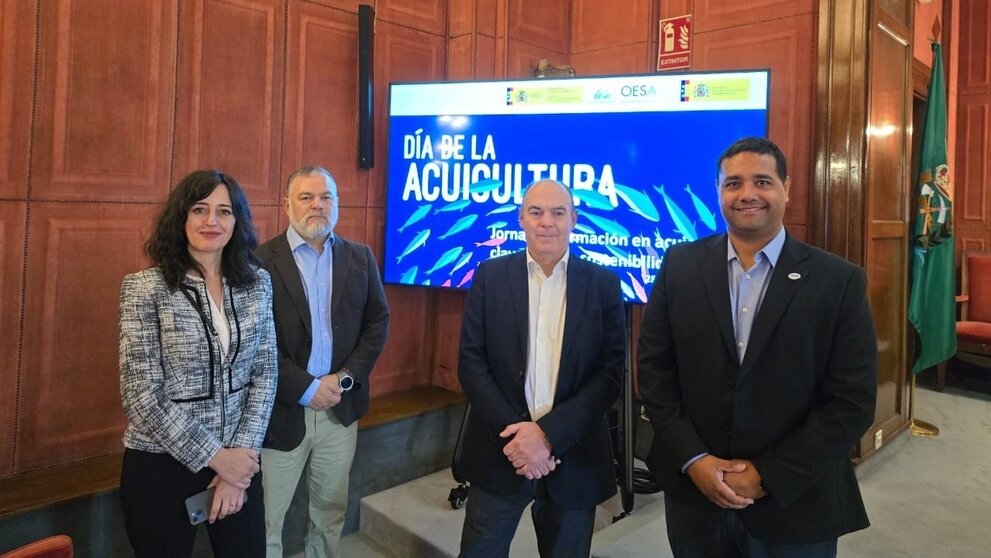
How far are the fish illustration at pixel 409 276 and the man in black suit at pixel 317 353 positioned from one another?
988 mm

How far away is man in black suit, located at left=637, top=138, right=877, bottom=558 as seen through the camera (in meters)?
1.35

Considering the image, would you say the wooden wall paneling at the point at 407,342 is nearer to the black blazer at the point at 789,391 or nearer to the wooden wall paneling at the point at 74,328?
the wooden wall paneling at the point at 74,328

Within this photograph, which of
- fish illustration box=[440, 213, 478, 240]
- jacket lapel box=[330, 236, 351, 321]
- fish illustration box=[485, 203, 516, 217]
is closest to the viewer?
jacket lapel box=[330, 236, 351, 321]

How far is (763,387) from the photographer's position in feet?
4.56

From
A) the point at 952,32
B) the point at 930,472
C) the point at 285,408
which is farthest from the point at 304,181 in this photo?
the point at 952,32

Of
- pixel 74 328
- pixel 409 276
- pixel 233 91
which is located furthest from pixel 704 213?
pixel 74 328

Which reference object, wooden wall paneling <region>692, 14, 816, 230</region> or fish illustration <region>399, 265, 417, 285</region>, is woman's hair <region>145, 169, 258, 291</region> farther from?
wooden wall paneling <region>692, 14, 816, 230</region>

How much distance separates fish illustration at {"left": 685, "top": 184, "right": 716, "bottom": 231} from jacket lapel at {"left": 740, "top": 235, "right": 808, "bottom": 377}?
1.14 meters

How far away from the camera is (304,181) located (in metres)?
2.04

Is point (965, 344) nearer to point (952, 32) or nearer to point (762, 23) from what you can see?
point (952, 32)

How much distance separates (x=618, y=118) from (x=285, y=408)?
180cm

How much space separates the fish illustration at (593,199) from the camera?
9.09 ft

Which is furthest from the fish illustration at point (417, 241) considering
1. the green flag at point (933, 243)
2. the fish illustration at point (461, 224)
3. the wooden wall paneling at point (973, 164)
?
the wooden wall paneling at point (973, 164)

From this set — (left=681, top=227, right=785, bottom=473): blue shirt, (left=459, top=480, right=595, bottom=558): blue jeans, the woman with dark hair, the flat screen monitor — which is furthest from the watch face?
(left=681, top=227, right=785, bottom=473): blue shirt
